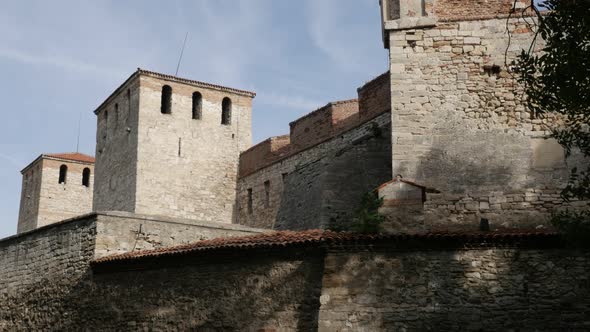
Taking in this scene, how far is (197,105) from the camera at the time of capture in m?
29.0

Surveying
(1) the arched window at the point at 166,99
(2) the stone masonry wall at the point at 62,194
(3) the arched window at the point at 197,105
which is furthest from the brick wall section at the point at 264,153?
(2) the stone masonry wall at the point at 62,194

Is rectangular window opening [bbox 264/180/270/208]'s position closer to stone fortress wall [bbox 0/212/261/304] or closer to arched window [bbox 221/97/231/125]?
arched window [bbox 221/97/231/125]

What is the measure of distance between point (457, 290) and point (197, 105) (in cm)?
1966

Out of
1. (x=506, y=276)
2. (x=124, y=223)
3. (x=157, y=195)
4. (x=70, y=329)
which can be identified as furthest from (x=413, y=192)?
(x=157, y=195)

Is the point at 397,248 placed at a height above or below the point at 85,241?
below

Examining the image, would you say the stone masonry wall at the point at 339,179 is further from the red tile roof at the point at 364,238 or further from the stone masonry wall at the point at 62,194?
the stone masonry wall at the point at 62,194

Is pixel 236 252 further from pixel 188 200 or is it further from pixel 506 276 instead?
pixel 188 200

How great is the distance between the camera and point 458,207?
13023mm

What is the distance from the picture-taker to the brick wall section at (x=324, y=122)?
22.5 metres

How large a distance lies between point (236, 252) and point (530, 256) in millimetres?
4173

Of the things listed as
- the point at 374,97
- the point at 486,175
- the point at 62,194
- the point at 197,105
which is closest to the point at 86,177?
the point at 62,194

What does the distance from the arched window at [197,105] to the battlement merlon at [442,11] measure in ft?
50.6

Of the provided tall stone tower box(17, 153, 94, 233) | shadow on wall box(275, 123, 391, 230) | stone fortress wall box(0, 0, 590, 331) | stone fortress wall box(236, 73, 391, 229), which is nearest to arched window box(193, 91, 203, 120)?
stone fortress wall box(236, 73, 391, 229)

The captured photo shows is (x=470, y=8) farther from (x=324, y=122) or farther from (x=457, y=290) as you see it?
(x=324, y=122)
